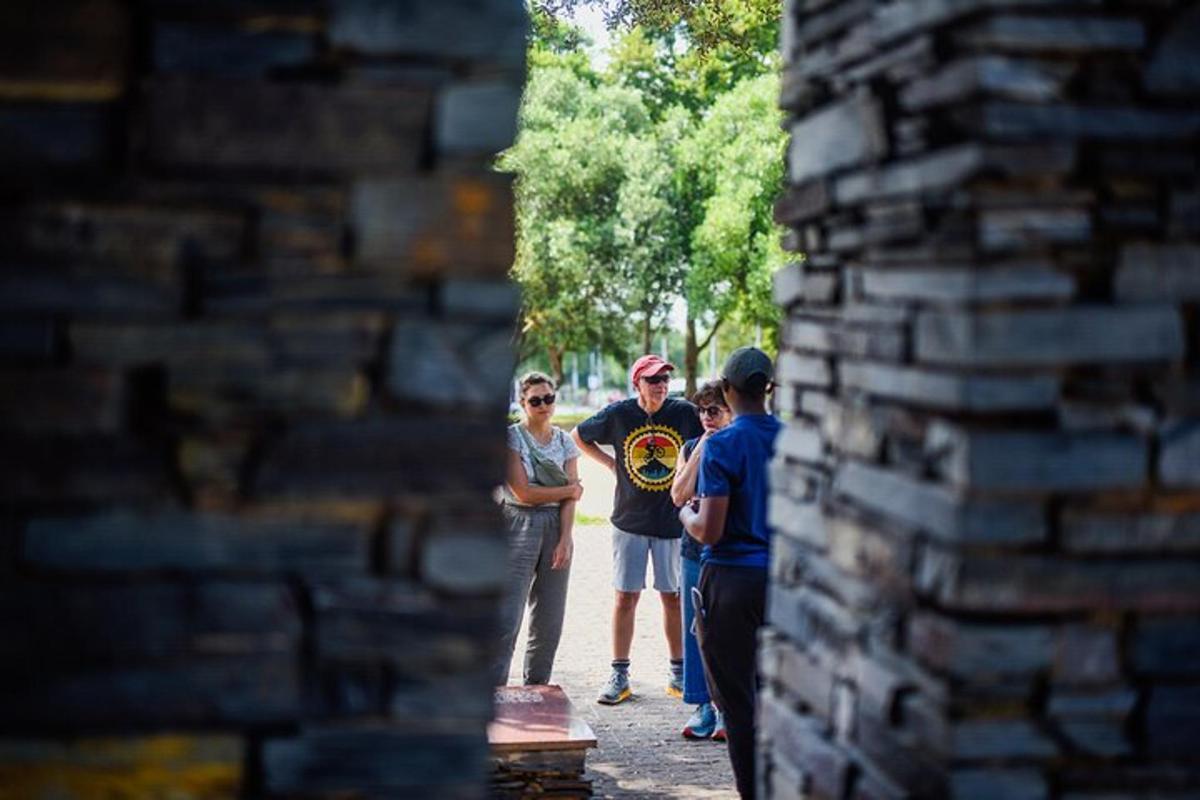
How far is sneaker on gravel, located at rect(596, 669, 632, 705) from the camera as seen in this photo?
8617 millimetres

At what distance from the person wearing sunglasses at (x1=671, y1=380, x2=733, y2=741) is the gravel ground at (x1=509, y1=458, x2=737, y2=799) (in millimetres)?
124

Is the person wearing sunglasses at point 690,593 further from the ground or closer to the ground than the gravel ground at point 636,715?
further from the ground

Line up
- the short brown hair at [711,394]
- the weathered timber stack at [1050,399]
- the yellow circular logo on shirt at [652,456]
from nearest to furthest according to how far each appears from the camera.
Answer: the weathered timber stack at [1050,399]
the short brown hair at [711,394]
the yellow circular logo on shirt at [652,456]

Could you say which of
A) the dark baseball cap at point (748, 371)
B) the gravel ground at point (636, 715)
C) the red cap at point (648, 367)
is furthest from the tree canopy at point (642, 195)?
the dark baseball cap at point (748, 371)

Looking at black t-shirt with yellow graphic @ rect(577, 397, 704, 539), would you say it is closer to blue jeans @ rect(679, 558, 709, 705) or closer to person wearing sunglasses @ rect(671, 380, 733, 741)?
person wearing sunglasses @ rect(671, 380, 733, 741)

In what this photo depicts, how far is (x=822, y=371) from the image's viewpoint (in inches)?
145

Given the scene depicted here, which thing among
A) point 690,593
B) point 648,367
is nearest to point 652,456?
point 648,367

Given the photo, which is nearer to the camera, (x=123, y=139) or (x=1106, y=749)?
(x=123, y=139)

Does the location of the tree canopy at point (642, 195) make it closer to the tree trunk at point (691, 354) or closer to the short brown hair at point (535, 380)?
the tree trunk at point (691, 354)

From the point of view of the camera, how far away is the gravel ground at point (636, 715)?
7090 millimetres

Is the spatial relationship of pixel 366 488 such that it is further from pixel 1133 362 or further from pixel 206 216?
pixel 1133 362

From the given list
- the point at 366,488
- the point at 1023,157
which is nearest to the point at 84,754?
the point at 366,488

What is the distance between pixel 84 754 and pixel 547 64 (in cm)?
2842

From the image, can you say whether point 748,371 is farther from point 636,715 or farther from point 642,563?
point 636,715
